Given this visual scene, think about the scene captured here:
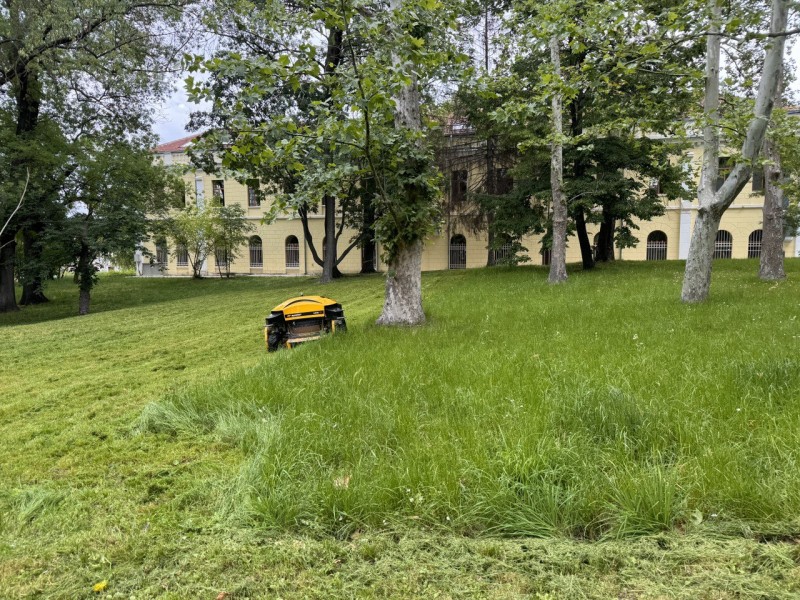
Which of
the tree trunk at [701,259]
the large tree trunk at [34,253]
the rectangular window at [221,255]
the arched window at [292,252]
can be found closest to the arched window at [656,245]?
the arched window at [292,252]

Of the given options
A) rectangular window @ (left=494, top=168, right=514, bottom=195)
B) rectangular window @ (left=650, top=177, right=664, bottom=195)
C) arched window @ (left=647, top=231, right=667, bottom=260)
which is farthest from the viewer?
arched window @ (left=647, top=231, right=667, bottom=260)

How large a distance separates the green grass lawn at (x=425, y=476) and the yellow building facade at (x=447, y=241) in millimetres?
22330

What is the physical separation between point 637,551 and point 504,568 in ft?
1.93

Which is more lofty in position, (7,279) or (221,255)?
(221,255)

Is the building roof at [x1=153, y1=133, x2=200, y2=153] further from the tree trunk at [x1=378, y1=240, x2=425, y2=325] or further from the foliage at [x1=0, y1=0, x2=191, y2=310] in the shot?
the tree trunk at [x1=378, y1=240, x2=425, y2=325]

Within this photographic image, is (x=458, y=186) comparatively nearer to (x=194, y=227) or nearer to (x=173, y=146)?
(x=194, y=227)

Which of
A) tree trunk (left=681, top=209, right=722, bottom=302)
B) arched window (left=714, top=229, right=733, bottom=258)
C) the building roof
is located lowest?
tree trunk (left=681, top=209, right=722, bottom=302)

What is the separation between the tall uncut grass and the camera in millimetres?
2344

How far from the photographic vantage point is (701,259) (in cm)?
876

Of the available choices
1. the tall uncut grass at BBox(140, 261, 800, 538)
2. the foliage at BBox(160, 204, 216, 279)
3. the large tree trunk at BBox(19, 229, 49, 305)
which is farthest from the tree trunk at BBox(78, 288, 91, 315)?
the tall uncut grass at BBox(140, 261, 800, 538)

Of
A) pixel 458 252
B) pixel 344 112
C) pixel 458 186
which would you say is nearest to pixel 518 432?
pixel 344 112

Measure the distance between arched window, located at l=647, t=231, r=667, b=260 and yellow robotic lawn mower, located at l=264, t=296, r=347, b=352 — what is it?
30.1 metres

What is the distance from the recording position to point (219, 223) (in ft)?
90.2

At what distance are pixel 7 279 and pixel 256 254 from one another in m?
19.3
